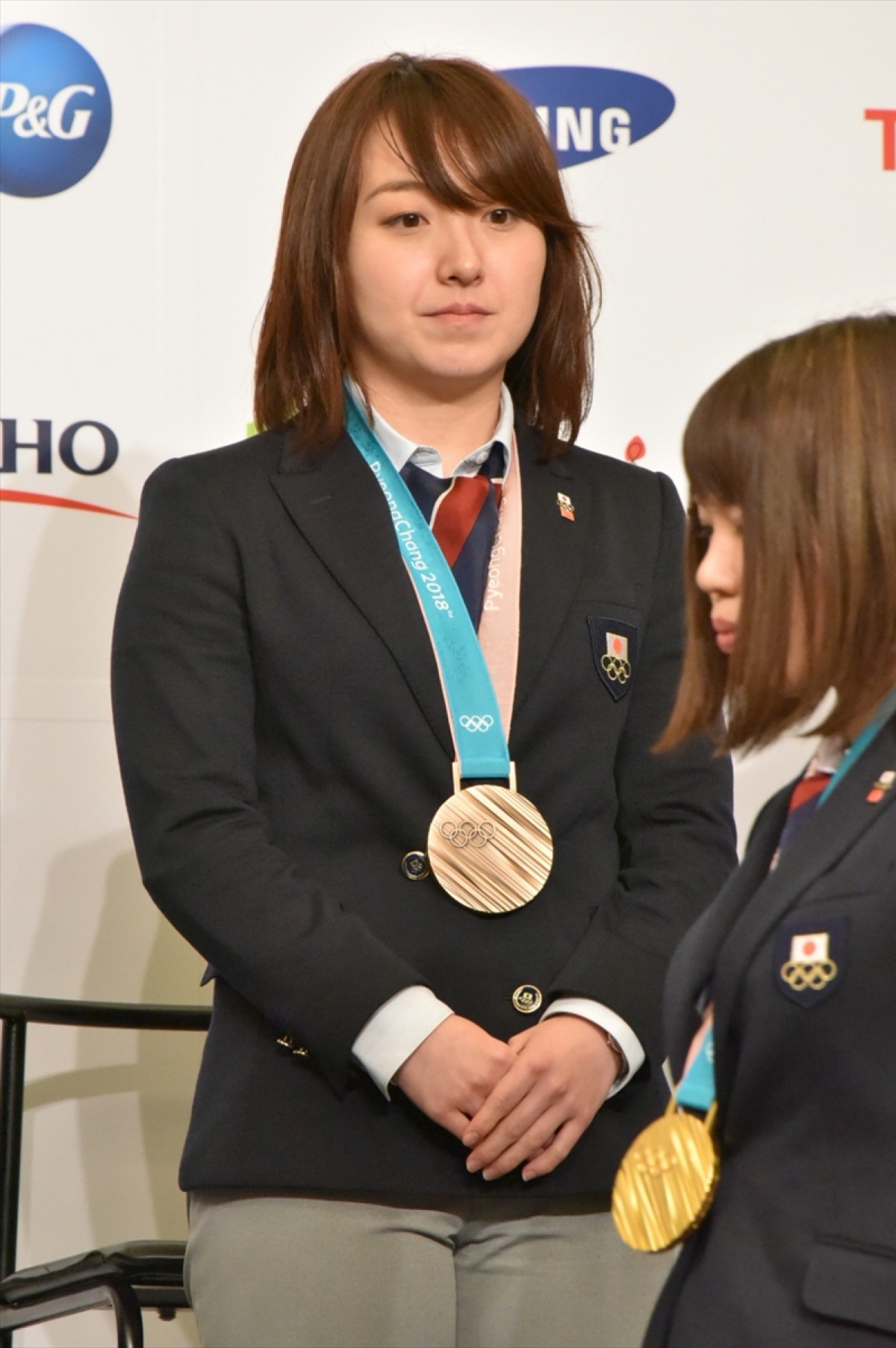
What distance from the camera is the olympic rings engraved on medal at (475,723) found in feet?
5.35

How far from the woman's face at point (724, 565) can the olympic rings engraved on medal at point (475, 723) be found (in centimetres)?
45

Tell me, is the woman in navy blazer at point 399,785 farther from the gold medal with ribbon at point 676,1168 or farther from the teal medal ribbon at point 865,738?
the teal medal ribbon at point 865,738

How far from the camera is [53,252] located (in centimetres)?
280

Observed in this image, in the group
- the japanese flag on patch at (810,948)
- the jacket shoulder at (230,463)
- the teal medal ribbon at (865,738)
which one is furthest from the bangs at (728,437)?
the jacket shoulder at (230,463)

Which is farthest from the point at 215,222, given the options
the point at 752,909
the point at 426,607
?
the point at 752,909

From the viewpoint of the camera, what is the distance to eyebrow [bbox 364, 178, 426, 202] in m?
1.73

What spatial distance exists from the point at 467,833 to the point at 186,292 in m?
1.50

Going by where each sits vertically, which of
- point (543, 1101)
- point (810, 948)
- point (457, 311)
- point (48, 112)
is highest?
point (48, 112)

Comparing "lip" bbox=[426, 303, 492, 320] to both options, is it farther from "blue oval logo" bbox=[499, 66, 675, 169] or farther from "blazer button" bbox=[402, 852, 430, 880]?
"blue oval logo" bbox=[499, 66, 675, 169]

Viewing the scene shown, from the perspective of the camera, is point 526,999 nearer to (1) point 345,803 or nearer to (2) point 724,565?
(1) point 345,803

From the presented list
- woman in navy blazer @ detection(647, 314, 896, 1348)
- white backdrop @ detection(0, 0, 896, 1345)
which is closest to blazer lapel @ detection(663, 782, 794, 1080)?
woman in navy blazer @ detection(647, 314, 896, 1348)

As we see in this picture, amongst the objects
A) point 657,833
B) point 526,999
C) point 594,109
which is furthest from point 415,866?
point 594,109

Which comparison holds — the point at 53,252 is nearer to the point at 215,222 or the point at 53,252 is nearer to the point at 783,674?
the point at 215,222

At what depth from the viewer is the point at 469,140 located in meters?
1.73
